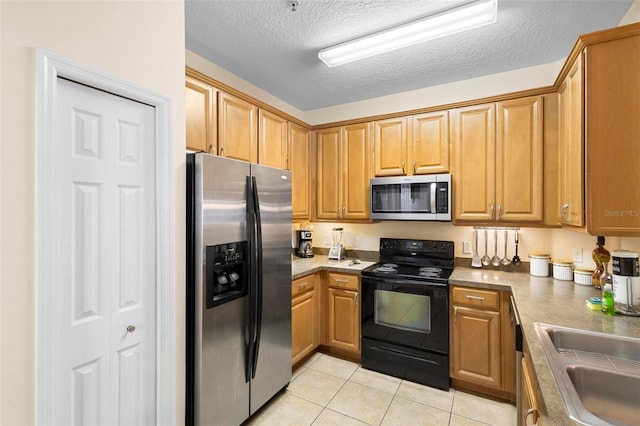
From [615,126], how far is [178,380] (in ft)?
8.44

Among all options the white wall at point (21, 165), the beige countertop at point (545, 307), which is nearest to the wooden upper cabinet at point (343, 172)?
the beige countertop at point (545, 307)

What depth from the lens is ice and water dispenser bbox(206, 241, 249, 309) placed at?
5.64 feet

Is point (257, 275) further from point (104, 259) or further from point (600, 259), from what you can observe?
point (600, 259)

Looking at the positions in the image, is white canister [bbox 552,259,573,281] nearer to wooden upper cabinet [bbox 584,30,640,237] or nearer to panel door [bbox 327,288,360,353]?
wooden upper cabinet [bbox 584,30,640,237]

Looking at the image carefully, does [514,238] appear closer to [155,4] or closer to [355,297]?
[355,297]

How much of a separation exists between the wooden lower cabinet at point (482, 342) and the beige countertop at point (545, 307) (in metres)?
0.11

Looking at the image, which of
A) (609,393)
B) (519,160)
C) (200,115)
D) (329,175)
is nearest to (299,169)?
(329,175)

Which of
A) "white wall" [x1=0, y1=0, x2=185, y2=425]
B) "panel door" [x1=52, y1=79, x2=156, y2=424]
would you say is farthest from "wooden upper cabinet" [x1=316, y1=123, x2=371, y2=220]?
"white wall" [x1=0, y1=0, x2=185, y2=425]

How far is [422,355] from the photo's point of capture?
8.22ft

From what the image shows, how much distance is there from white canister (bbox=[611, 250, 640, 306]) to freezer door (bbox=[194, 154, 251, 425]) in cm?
208

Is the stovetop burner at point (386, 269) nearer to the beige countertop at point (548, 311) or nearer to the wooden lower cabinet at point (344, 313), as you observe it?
the wooden lower cabinet at point (344, 313)

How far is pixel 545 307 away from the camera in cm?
173

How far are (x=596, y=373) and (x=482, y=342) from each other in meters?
1.27

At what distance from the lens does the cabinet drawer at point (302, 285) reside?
2.59 metres
